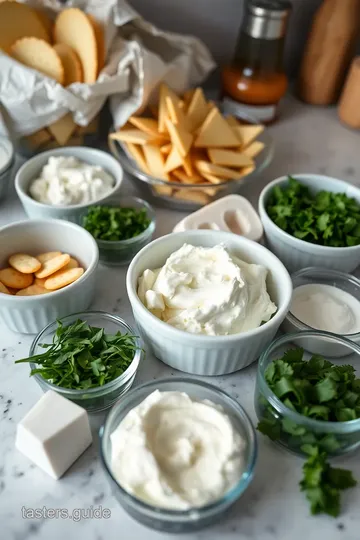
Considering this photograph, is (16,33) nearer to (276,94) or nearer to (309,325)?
(276,94)

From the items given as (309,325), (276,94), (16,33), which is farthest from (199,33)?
(309,325)

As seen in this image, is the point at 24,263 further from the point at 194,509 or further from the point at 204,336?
the point at 194,509

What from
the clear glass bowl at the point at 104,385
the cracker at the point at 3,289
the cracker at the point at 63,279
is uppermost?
the cracker at the point at 63,279

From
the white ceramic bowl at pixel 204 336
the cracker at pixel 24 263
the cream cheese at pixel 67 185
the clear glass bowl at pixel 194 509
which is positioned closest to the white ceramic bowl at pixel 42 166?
the cream cheese at pixel 67 185

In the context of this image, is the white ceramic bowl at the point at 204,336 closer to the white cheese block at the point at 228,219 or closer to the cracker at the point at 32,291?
the white cheese block at the point at 228,219

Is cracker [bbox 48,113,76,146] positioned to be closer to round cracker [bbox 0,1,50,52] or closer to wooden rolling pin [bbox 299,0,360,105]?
round cracker [bbox 0,1,50,52]
